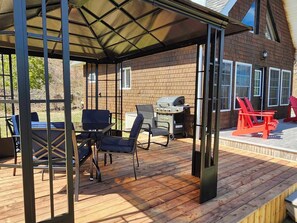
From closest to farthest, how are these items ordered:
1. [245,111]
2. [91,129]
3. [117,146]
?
[117,146] < [91,129] < [245,111]

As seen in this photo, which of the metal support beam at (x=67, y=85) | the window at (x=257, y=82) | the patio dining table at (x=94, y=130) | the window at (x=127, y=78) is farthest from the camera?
the window at (x=127, y=78)

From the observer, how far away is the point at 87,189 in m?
2.91

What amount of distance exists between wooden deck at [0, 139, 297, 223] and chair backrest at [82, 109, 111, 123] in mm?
955

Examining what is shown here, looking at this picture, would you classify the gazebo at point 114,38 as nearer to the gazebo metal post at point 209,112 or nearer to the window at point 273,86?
the gazebo metal post at point 209,112

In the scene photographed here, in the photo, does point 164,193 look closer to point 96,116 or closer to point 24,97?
point 24,97

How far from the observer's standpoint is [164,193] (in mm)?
2848

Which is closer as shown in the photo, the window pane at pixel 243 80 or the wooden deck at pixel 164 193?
the wooden deck at pixel 164 193

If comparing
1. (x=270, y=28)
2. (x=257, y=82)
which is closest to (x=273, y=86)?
(x=257, y=82)

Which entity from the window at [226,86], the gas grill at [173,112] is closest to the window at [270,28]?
the window at [226,86]

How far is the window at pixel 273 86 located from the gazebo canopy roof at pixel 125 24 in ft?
21.4

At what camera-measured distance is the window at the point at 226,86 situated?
6.63m

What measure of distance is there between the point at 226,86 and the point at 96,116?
4.31 m

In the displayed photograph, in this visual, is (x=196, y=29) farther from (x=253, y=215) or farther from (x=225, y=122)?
(x=225, y=122)

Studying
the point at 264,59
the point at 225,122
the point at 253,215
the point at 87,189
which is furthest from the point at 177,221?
the point at 264,59
